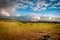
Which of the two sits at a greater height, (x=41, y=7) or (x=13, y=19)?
(x=41, y=7)

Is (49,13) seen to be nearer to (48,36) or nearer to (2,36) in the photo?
(48,36)

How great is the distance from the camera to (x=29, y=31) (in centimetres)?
263

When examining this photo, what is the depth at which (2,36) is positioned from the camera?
264cm

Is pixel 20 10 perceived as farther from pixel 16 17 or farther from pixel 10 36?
pixel 10 36

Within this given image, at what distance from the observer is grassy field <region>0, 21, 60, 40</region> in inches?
102

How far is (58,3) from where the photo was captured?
8.64 feet

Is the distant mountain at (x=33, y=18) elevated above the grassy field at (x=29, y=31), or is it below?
above

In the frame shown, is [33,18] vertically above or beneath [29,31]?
above

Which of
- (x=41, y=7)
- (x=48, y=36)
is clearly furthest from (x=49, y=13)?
(x=48, y=36)

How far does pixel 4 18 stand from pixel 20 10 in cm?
29

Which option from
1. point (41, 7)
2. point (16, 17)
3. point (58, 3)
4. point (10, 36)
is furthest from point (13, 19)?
point (58, 3)

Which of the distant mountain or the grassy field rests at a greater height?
the distant mountain

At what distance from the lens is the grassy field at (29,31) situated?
260cm

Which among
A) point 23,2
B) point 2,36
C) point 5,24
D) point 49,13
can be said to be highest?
point 23,2
